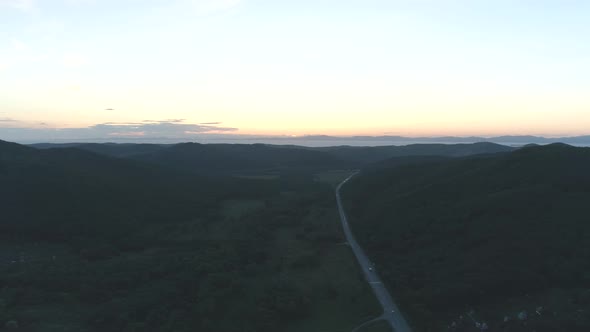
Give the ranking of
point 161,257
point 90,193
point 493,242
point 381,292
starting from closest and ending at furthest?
point 381,292, point 493,242, point 161,257, point 90,193

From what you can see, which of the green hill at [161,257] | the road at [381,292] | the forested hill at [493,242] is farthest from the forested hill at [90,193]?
the forested hill at [493,242]

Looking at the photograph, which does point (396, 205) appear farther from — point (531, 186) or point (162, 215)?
point (162, 215)

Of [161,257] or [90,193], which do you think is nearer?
[161,257]

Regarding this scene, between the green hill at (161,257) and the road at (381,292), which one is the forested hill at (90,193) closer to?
the green hill at (161,257)

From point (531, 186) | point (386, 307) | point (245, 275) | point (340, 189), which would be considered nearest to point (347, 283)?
Result: point (386, 307)

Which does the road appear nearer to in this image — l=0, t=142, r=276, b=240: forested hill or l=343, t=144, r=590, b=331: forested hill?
l=343, t=144, r=590, b=331: forested hill

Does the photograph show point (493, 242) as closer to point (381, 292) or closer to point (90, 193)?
point (381, 292)

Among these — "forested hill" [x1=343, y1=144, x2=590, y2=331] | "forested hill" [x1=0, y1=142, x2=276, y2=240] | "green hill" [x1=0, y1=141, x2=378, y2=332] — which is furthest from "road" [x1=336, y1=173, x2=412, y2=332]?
"forested hill" [x1=0, y1=142, x2=276, y2=240]

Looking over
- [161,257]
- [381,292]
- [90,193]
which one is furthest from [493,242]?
[90,193]
